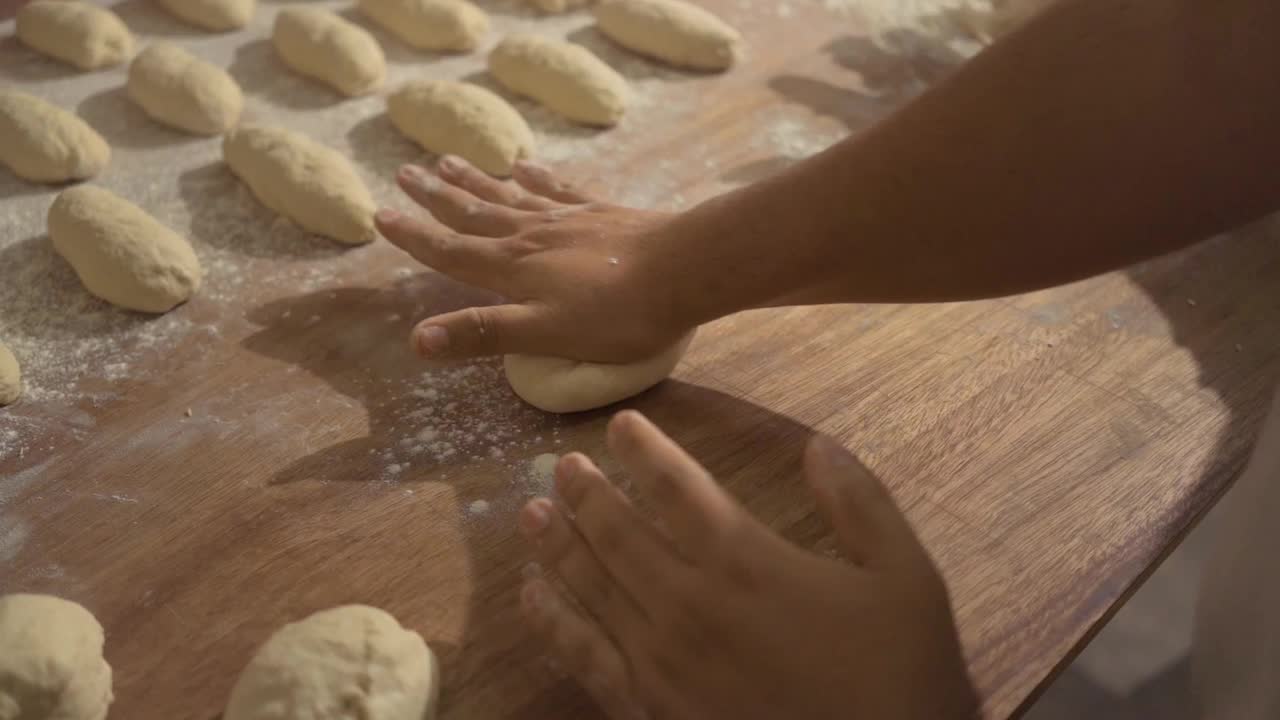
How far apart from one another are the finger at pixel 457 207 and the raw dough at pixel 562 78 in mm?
380

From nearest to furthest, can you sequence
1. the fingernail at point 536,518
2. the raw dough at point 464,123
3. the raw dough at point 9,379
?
the fingernail at point 536,518, the raw dough at point 9,379, the raw dough at point 464,123

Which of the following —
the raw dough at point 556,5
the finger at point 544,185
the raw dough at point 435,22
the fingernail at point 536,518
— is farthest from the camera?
the raw dough at point 556,5

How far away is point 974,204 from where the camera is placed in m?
1.00

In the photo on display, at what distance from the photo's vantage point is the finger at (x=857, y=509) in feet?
3.02

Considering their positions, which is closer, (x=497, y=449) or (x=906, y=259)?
(x=906, y=259)

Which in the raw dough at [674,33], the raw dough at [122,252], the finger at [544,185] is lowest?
the raw dough at [122,252]

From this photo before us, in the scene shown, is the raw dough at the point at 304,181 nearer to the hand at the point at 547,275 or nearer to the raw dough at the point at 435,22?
the hand at the point at 547,275

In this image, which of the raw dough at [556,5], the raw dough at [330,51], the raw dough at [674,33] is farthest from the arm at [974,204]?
the raw dough at [556,5]

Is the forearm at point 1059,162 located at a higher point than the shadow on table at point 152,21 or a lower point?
higher

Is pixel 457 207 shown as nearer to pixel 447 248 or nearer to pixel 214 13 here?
pixel 447 248

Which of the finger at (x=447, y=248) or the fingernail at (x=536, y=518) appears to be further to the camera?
the finger at (x=447, y=248)

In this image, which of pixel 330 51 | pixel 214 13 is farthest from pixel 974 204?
pixel 214 13

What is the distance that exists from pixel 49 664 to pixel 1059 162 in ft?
3.40

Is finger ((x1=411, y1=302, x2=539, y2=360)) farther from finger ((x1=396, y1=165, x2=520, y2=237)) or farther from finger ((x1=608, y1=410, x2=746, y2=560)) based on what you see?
finger ((x1=608, y1=410, x2=746, y2=560))
